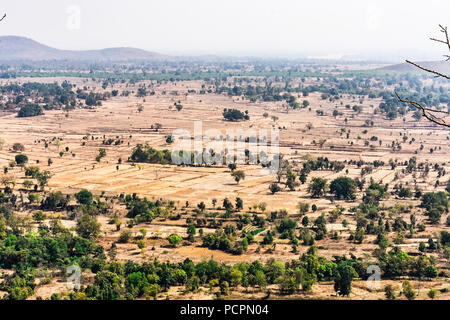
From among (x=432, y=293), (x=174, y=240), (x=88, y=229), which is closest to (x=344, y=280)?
(x=432, y=293)

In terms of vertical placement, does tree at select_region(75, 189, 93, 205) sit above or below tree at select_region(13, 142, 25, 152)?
below

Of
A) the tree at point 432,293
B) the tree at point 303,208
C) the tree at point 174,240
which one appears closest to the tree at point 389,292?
the tree at point 432,293

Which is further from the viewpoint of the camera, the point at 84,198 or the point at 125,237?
the point at 84,198

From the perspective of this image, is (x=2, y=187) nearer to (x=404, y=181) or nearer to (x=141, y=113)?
(x=404, y=181)

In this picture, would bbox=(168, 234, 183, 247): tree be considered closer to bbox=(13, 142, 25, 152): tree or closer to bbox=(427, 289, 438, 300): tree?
bbox=(427, 289, 438, 300): tree

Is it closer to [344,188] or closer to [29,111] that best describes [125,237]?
[344,188]

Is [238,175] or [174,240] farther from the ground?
[238,175]

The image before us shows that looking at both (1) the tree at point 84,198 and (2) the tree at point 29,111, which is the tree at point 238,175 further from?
(2) the tree at point 29,111

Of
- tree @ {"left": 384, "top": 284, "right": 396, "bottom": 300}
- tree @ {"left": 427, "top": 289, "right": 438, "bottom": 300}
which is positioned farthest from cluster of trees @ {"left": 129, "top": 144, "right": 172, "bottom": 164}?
tree @ {"left": 427, "top": 289, "right": 438, "bottom": 300}
